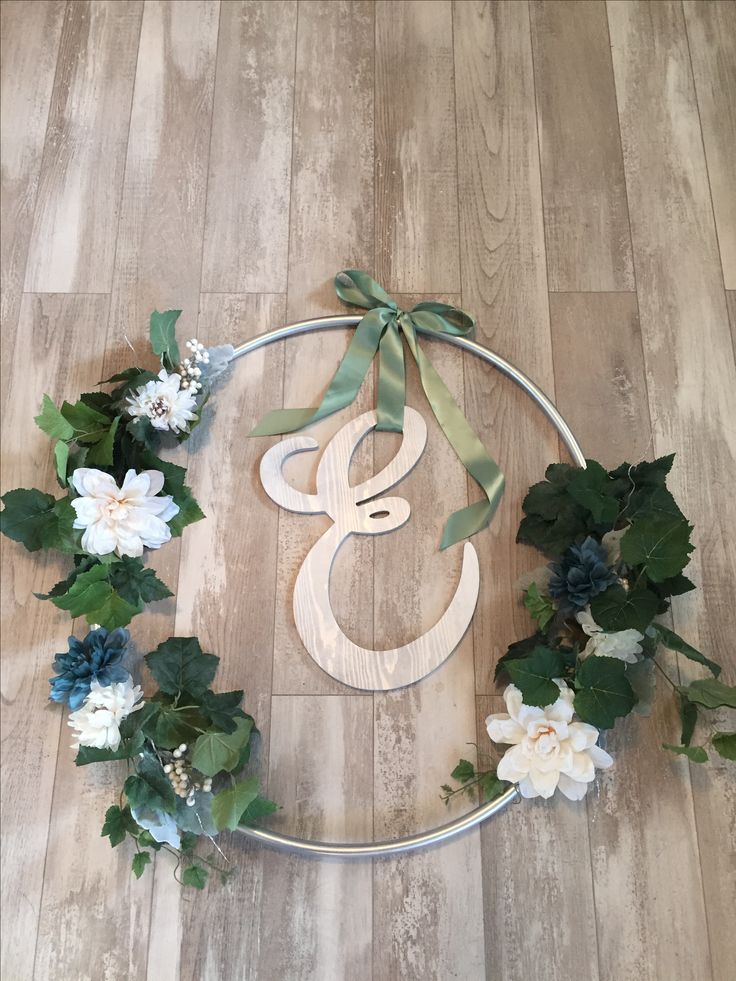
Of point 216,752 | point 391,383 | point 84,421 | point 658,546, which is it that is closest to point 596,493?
point 658,546

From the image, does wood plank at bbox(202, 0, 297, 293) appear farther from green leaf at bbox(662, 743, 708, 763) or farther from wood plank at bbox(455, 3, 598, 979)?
green leaf at bbox(662, 743, 708, 763)

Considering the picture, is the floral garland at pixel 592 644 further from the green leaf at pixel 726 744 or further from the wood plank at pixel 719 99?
the wood plank at pixel 719 99

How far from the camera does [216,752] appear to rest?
92cm

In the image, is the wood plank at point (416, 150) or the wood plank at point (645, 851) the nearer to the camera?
the wood plank at point (645, 851)

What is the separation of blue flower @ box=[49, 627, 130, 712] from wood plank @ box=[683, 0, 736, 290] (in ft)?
3.11

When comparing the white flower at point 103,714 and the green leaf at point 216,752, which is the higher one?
the white flower at point 103,714

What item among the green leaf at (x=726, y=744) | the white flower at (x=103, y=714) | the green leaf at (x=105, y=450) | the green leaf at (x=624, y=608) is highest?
the green leaf at (x=105, y=450)

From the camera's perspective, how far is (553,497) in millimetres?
1027

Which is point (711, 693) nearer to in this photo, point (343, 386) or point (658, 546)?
point (658, 546)

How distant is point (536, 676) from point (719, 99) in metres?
0.91

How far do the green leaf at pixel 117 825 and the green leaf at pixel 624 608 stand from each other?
57 cm

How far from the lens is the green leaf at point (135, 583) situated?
1.00 m

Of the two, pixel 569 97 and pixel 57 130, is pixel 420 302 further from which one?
pixel 57 130

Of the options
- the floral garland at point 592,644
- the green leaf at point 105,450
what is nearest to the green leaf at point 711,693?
the floral garland at point 592,644
